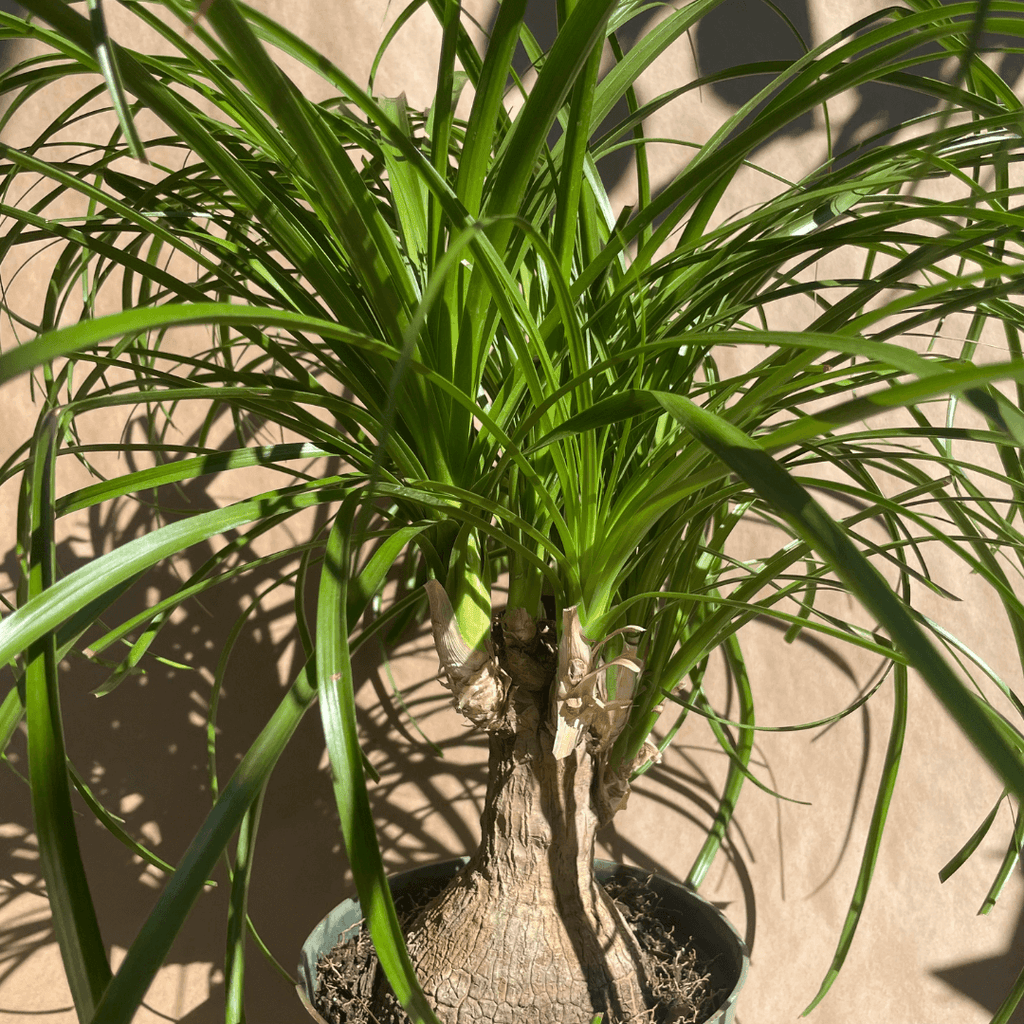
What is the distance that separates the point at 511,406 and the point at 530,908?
12.3 inches

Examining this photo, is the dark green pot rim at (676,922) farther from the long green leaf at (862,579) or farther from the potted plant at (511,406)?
the long green leaf at (862,579)

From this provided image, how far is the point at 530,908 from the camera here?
1.68 ft

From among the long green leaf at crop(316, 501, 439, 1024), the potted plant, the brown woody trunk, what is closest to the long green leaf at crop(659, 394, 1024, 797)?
the potted plant

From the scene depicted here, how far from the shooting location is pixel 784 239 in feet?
1.33

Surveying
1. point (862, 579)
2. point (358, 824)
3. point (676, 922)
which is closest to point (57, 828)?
point (358, 824)

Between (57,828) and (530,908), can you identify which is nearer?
(57,828)

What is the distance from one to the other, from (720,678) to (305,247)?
27.8 inches

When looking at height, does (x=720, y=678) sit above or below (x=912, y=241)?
below

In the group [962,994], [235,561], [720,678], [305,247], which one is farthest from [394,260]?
[962,994]

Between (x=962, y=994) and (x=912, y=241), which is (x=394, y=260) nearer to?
(x=912, y=241)

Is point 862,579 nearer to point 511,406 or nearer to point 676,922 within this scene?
point 511,406

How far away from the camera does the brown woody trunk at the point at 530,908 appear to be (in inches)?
19.3

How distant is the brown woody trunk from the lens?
1.61ft

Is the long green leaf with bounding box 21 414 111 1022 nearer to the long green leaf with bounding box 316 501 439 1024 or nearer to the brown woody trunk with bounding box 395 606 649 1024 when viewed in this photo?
the long green leaf with bounding box 316 501 439 1024
